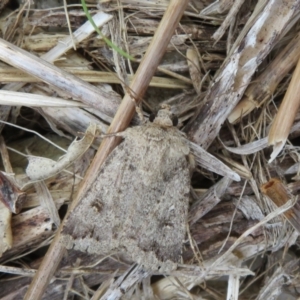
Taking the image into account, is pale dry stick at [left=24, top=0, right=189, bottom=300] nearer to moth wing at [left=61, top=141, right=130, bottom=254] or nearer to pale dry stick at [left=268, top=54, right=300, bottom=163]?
moth wing at [left=61, top=141, right=130, bottom=254]

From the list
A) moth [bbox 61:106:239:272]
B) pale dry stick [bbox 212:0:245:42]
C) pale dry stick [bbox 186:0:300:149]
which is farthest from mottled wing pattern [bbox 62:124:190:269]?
pale dry stick [bbox 212:0:245:42]

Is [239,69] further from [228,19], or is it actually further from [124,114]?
[124,114]

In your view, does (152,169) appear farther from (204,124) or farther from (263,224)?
(263,224)

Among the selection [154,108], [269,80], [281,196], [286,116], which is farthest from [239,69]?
[281,196]

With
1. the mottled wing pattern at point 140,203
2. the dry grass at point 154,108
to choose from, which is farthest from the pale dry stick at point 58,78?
the mottled wing pattern at point 140,203

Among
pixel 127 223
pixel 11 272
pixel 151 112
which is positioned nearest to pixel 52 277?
pixel 11 272

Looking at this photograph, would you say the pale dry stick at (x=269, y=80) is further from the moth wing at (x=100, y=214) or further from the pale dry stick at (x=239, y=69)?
the moth wing at (x=100, y=214)
